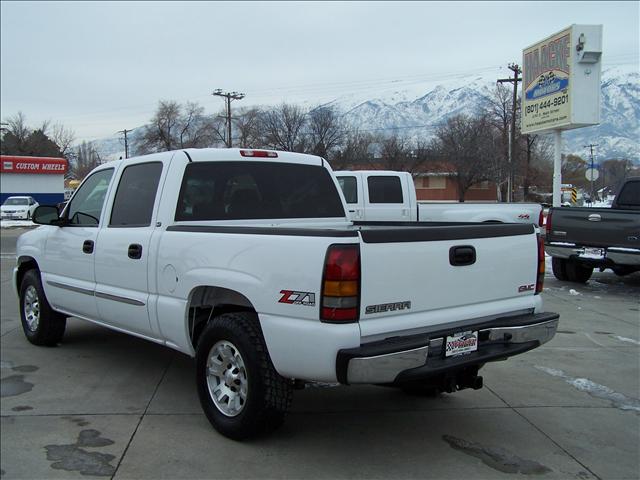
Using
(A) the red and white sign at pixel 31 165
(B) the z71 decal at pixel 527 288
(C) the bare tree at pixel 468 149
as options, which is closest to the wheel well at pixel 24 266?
(B) the z71 decal at pixel 527 288

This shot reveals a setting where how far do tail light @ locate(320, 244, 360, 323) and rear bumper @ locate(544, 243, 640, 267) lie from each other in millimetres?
8110

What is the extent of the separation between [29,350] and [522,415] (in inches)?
201

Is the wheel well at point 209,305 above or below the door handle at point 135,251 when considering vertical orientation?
below

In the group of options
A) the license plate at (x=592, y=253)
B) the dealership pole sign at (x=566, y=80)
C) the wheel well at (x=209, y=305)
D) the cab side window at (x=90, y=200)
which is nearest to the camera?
the wheel well at (x=209, y=305)

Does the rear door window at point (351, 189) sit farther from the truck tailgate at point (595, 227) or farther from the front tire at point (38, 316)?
the front tire at point (38, 316)

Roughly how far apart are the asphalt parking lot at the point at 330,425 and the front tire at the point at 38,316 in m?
0.15

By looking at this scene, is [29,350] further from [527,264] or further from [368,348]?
[527,264]

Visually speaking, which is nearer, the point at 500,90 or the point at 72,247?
the point at 72,247

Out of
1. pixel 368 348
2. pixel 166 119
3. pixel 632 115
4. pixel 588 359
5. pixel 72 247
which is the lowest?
pixel 588 359

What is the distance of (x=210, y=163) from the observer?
15.9 feet

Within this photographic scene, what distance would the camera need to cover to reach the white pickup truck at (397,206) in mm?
12625

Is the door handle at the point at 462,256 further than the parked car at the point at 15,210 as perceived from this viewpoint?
No

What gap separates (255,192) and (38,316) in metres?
3.16

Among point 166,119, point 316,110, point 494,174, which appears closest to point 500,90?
point 494,174
